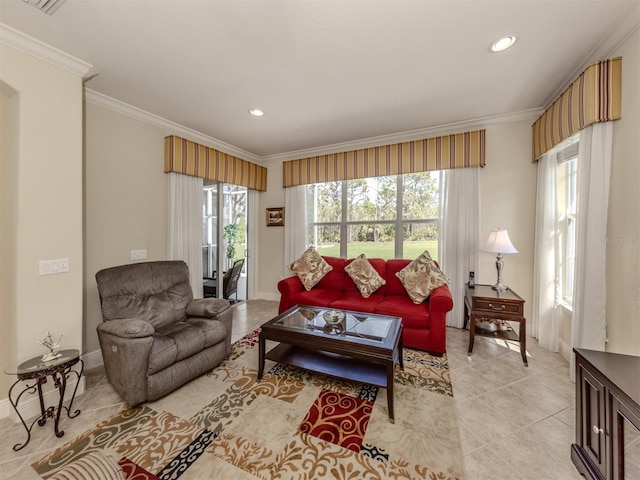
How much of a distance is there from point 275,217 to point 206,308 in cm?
263

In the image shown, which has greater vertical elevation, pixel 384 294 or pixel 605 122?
pixel 605 122

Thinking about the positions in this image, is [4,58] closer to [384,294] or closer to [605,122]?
[384,294]

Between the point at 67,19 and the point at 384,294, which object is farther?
the point at 384,294

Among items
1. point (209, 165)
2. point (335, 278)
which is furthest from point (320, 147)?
point (335, 278)

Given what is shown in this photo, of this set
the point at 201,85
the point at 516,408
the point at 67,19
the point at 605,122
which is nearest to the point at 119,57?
the point at 67,19

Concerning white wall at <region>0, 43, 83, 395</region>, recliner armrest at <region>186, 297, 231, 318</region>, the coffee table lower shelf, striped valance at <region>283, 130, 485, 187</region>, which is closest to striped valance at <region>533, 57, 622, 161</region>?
striped valance at <region>283, 130, 485, 187</region>

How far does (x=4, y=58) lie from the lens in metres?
1.83

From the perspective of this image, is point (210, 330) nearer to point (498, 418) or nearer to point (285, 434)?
point (285, 434)

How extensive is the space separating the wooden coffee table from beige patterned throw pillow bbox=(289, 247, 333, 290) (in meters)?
1.14

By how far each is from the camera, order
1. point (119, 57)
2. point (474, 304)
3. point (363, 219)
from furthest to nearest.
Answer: point (363, 219), point (474, 304), point (119, 57)

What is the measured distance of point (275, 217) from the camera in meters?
4.98

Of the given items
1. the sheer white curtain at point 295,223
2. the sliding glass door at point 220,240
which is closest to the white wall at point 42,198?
the sliding glass door at point 220,240

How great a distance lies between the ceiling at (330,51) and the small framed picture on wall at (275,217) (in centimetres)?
200

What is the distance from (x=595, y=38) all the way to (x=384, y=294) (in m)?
3.14
